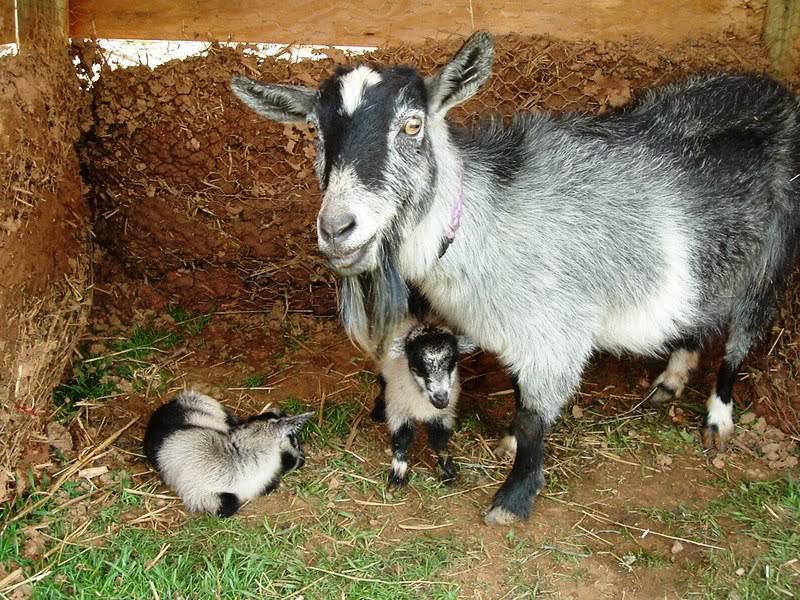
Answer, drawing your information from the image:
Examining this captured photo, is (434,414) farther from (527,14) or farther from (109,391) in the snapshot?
(527,14)

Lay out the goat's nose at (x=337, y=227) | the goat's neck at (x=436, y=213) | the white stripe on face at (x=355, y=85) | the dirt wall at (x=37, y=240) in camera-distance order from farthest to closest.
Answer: the dirt wall at (x=37, y=240), the goat's neck at (x=436, y=213), the white stripe on face at (x=355, y=85), the goat's nose at (x=337, y=227)

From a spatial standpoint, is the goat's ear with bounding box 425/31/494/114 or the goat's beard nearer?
the goat's ear with bounding box 425/31/494/114

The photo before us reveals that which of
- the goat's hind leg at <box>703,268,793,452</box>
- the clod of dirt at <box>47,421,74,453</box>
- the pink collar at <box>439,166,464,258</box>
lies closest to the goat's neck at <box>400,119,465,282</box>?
→ the pink collar at <box>439,166,464,258</box>

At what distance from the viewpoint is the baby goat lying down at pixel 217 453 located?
3.56 meters

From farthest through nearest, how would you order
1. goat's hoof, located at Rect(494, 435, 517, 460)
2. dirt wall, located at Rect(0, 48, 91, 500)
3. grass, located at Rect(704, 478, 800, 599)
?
goat's hoof, located at Rect(494, 435, 517, 460)
dirt wall, located at Rect(0, 48, 91, 500)
grass, located at Rect(704, 478, 800, 599)

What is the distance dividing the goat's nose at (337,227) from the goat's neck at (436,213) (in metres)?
0.44

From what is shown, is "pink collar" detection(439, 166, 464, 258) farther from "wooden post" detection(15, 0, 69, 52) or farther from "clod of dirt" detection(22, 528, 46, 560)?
"wooden post" detection(15, 0, 69, 52)

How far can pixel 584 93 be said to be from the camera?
449 centimetres

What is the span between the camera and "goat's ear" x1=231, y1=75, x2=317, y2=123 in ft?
10.6

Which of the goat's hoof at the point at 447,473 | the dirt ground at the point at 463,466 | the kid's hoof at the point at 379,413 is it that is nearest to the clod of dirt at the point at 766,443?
the dirt ground at the point at 463,466

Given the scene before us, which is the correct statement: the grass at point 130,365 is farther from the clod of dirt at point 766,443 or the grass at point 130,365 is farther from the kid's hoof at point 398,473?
the clod of dirt at point 766,443

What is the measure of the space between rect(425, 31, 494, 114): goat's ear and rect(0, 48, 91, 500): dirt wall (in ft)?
6.72

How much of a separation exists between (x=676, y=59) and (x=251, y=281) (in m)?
2.83

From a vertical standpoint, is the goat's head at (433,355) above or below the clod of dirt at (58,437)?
above
